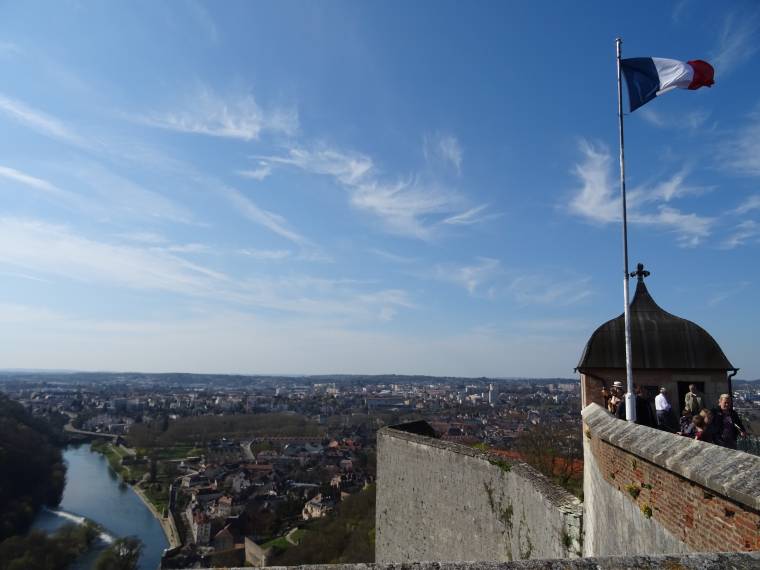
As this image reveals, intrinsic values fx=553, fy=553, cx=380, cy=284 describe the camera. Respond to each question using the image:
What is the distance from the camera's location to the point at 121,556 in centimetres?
3894

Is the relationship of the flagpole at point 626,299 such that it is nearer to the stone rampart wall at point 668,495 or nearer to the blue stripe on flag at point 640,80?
the blue stripe on flag at point 640,80

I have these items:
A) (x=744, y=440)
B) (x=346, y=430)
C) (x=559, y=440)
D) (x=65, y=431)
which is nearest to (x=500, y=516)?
(x=744, y=440)

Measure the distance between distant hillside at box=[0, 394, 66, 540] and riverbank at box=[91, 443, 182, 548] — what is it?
841 centimetres

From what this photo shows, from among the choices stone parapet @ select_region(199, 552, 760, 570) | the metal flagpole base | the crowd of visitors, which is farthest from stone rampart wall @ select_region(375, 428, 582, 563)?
stone parapet @ select_region(199, 552, 760, 570)

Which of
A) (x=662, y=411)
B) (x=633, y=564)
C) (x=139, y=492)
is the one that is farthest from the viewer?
(x=139, y=492)

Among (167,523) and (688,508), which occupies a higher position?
(688,508)

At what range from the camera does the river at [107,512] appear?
160 ft

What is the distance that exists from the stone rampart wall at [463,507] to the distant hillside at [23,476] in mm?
50112

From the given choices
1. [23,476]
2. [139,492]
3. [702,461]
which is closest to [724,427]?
[702,461]

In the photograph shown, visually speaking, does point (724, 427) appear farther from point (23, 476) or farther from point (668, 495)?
point (23, 476)

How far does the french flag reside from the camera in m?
8.01

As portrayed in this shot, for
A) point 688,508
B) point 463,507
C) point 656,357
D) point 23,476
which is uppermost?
point 656,357

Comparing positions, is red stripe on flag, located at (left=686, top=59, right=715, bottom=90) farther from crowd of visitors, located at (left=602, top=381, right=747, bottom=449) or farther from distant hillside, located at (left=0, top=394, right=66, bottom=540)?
distant hillside, located at (left=0, top=394, right=66, bottom=540)

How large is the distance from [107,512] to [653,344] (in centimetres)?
6350
